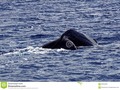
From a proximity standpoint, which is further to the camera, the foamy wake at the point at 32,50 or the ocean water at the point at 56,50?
the foamy wake at the point at 32,50

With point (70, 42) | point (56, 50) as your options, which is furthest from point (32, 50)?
point (70, 42)

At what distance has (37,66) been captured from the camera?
3700 centimetres

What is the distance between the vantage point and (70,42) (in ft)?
142

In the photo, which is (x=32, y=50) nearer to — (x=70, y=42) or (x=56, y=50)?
(x=56, y=50)

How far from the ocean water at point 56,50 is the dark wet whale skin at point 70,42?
2.11ft

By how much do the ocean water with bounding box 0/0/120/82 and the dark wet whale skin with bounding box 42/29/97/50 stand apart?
0.64 m

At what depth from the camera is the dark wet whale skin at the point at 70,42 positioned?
1708 inches

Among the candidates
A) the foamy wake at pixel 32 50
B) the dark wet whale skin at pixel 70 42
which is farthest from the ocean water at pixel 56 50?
the dark wet whale skin at pixel 70 42

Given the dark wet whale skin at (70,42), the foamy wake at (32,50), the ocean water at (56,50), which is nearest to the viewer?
the ocean water at (56,50)

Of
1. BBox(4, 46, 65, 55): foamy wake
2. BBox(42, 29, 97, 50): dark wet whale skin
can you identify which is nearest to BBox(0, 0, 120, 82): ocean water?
BBox(4, 46, 65, 55): foamy wake

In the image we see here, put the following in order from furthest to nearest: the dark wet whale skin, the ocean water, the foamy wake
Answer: the dark wet whale skin < the foamy wake < the ocean water

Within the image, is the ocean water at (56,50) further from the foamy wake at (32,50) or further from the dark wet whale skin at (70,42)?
the dark wet whale skin at (70,42)

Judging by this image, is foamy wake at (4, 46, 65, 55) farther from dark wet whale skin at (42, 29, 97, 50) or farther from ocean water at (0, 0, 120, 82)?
dark wet whale skin at (42, 29, 97, 50)

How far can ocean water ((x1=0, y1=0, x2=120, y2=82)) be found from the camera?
34500 millimetres
